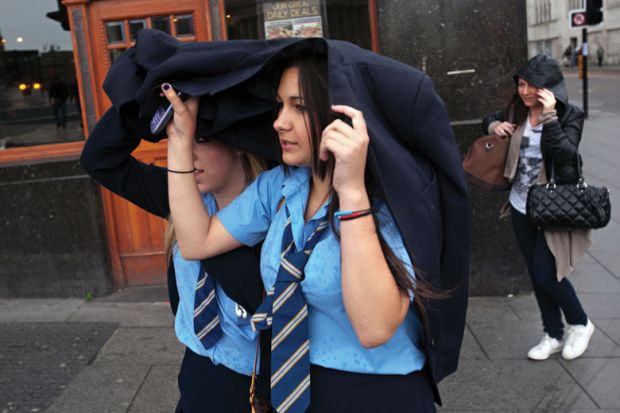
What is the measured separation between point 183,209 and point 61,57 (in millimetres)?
4259

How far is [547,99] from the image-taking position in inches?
158

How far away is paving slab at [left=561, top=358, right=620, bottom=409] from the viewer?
394 centimetres

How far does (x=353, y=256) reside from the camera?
1700 mm

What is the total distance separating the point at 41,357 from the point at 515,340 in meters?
3.20

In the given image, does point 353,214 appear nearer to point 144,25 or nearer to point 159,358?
point 159,358

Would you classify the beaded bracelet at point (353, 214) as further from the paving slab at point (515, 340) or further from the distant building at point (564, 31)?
the distant building at point (564, 31)

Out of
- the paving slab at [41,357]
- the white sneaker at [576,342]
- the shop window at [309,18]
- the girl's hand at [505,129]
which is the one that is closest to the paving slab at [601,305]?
the white sneaker at [576,342]

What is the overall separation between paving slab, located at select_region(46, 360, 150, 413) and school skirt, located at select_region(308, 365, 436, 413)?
2444mm

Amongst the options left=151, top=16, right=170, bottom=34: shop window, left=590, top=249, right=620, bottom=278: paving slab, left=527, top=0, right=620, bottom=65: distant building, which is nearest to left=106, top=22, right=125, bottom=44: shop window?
left=151, top=16, right=170, bottom=34: shop window

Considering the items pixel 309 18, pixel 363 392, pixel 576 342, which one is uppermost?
pixel 309 18

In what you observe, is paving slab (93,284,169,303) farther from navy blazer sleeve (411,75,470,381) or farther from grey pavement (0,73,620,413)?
navy blazer sleeve (411,75,470,381)

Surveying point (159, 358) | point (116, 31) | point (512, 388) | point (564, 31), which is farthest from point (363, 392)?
point (564, 31)

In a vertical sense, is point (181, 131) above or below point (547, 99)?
above

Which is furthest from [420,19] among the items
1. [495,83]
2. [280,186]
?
[280,186]
